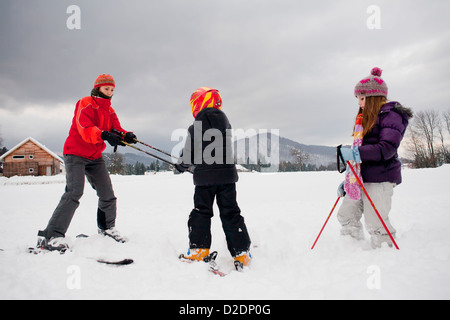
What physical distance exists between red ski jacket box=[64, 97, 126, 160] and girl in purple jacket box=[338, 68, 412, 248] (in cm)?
306

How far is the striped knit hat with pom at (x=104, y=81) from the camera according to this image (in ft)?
11.8

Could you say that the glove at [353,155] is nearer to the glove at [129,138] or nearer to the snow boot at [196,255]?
the snow boot at [196,255]

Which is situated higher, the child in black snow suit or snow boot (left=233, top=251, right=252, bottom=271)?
the child in black snow suit

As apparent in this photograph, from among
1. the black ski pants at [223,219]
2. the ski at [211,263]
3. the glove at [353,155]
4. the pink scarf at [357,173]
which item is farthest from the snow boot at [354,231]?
the ski at [211,263]

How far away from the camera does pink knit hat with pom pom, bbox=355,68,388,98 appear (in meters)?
3.05

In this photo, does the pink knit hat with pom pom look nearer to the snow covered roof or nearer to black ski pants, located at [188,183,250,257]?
black ski pants, located at [188,183,250,257]

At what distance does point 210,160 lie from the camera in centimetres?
302

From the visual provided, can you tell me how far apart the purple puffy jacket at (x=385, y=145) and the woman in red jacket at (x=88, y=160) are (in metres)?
3.07

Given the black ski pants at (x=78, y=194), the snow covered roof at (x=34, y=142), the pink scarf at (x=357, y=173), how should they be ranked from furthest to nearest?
the snow covered roof at (x=34, y=142) → the black ski pants at (x=78, y=194) → the pink scarf at (x=357, y=173)

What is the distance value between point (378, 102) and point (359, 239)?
173 cm

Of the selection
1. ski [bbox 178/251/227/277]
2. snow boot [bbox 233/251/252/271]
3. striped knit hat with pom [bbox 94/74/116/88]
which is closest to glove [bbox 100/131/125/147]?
striped knit hat with pom [bbox 94/74/116/88]
